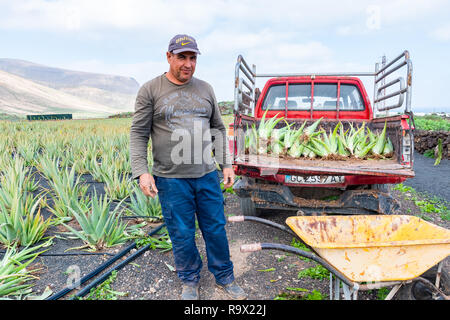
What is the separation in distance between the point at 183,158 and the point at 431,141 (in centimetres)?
1283

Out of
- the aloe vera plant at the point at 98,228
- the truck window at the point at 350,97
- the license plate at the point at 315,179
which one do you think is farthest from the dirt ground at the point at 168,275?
the truck window at the point at 350,97

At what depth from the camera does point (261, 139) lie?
393 cm

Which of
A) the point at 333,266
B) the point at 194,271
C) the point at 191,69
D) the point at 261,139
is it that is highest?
the point at 191,69

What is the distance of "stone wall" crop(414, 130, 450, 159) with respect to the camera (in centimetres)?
1035

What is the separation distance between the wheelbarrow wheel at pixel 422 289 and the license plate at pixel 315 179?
1239mm

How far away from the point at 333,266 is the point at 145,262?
1.82 metres

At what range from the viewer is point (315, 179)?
320 cm

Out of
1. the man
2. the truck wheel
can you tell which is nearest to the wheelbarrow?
the man

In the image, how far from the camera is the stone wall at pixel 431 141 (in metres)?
10.4

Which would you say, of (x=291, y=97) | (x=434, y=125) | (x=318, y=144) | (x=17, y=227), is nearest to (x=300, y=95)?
(x=291, y=97)

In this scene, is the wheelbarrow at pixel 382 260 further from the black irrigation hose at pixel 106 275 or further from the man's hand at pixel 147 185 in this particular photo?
the black irrigation hose at pixel 106 275
